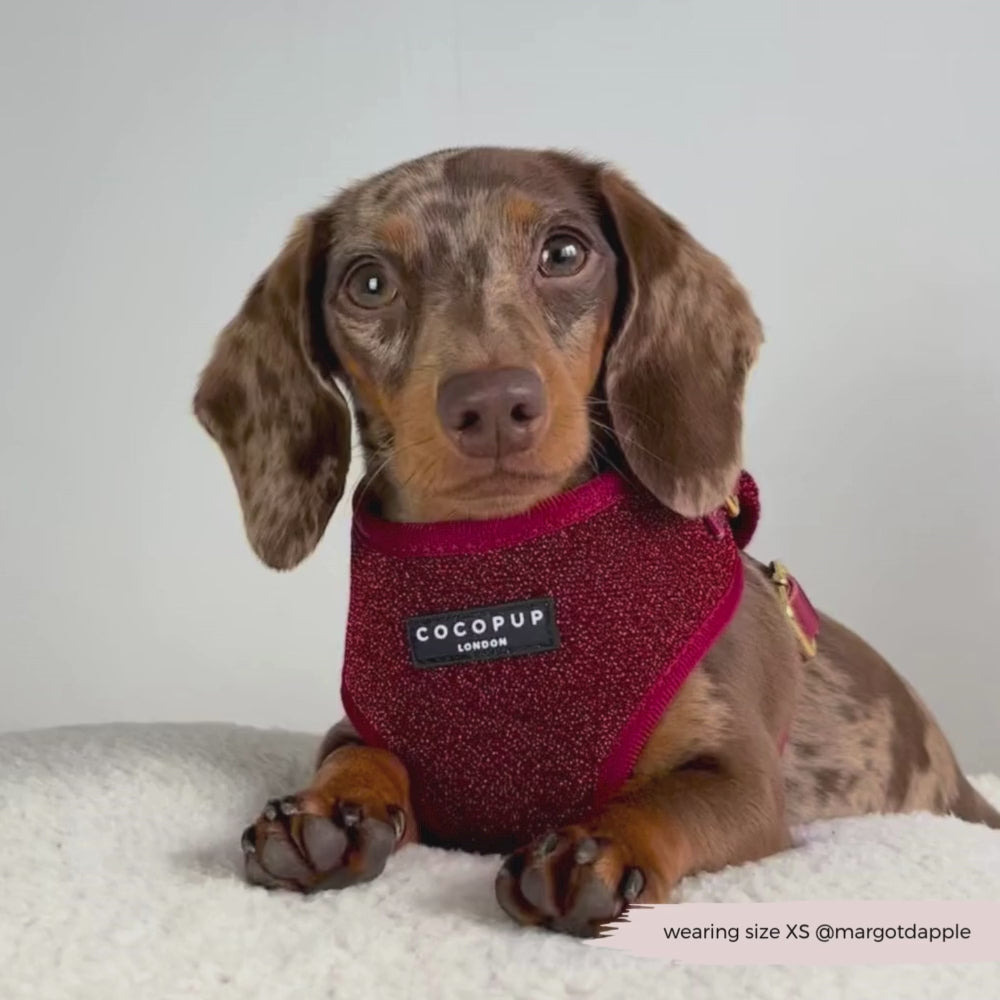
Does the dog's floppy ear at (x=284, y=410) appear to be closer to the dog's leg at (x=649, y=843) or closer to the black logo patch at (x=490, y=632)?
the black logo patch at (x=490, y=632)

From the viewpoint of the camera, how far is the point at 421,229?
1828mm

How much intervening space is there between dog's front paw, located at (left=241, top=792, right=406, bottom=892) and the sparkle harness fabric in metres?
0.21

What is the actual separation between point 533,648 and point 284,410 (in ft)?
1.66

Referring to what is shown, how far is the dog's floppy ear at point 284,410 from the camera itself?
190cm

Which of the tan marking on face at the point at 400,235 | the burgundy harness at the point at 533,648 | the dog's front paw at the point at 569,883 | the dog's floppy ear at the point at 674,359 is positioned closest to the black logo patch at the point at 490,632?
the burgundy harness at the point at 533,648

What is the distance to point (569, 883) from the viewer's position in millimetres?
1336

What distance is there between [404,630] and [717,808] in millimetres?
442

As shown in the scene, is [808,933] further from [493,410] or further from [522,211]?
[522,211]

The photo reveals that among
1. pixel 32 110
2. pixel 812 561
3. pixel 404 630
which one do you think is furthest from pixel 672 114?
pixel 404 630

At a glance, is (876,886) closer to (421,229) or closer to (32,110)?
(421,229)

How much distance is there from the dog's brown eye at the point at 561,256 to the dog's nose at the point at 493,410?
32 cm

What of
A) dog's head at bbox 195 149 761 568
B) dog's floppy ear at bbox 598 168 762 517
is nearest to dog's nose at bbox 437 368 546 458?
dog's head at bbox 195 149 761 568

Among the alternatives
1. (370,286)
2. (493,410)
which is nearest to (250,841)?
(493,410)

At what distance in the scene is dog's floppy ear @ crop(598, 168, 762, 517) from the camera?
1804mm
